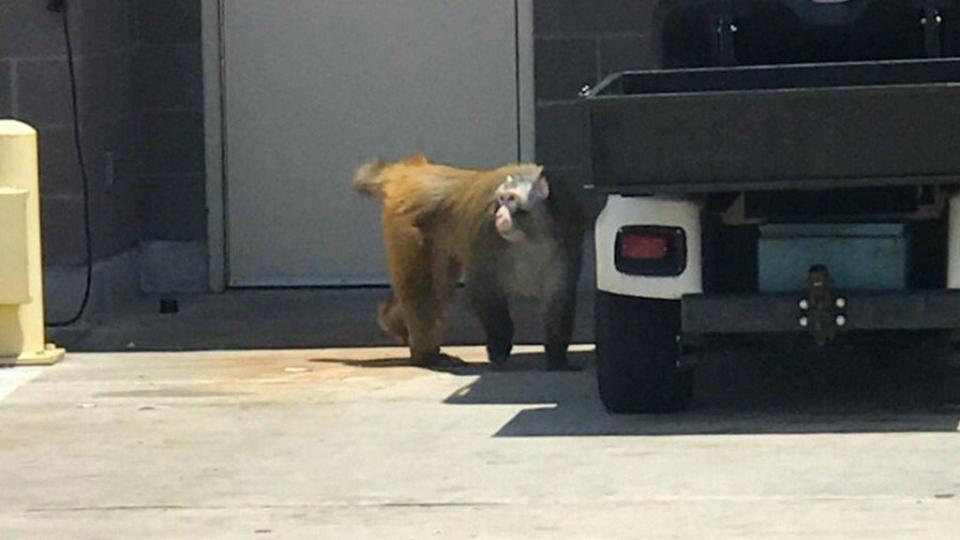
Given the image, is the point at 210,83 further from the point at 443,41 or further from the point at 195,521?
the point at 195,521

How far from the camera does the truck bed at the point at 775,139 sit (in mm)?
8273

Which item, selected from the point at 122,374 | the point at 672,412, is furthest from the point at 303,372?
the point at 672,412

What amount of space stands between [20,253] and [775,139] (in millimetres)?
3997

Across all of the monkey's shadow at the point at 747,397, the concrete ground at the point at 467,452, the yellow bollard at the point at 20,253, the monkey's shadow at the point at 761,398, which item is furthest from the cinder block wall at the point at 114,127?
the monkey's shadow at the point at 761,398

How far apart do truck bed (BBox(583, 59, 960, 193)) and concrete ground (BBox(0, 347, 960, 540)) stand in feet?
3.28

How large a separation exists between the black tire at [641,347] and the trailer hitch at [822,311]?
572 millimetres

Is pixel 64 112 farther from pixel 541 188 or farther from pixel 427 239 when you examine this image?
pixel 541 188

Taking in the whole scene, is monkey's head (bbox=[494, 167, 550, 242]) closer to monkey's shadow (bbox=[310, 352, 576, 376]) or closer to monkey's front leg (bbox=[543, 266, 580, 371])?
monkey's front leg (bbox=[543, 266, 580, 371])

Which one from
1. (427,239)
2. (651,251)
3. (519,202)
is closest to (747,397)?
(651,251)

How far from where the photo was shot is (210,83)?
13008 millimetres

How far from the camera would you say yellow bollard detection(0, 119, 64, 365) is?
10.5m

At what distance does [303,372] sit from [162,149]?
120 inches

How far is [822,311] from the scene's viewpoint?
8484 mm

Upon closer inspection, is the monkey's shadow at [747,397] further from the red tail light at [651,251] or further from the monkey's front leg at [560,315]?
the red tail light at [651,251]
